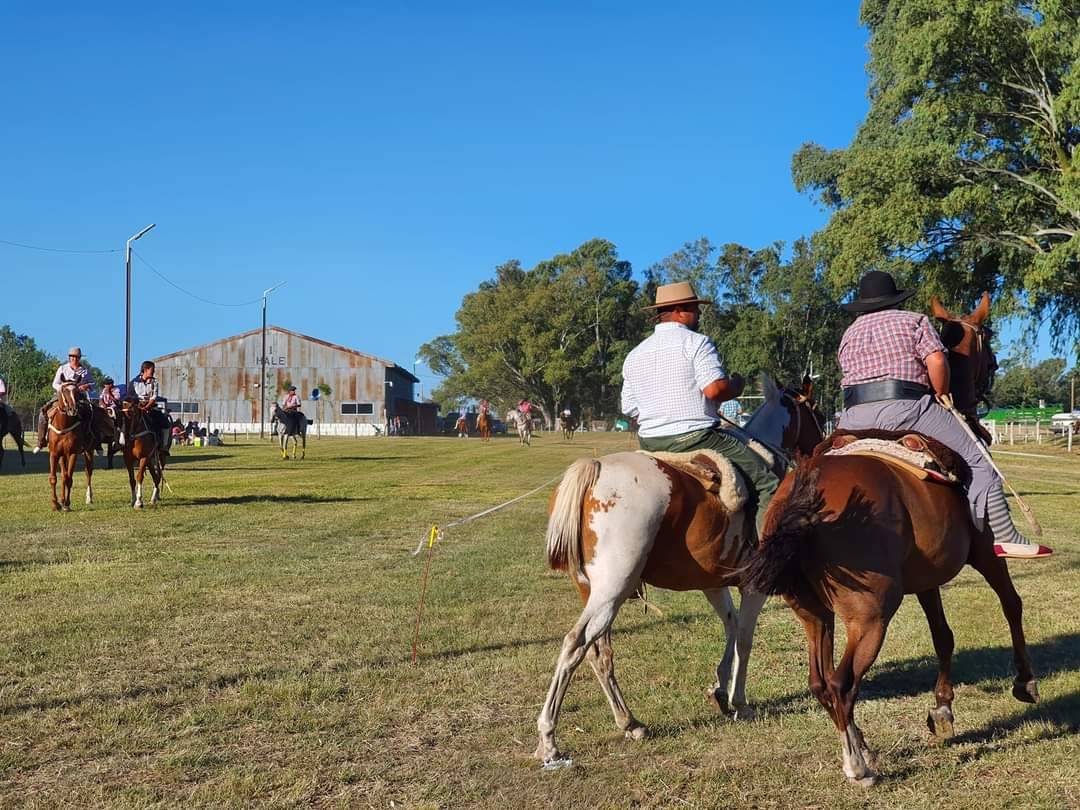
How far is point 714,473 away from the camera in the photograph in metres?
5.64

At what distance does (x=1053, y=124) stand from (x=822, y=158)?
1414 centimetres

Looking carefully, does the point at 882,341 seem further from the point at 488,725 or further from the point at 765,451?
the point at 488,725

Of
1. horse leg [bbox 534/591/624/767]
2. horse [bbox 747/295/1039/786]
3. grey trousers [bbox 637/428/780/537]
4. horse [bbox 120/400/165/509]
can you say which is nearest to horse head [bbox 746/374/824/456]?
grey trousers [bbox 637/428/780/537]

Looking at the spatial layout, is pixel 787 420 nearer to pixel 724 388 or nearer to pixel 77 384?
pixel 724 388

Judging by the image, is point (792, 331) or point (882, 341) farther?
point (792, 331)

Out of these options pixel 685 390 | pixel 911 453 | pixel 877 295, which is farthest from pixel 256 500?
pixel 911 453

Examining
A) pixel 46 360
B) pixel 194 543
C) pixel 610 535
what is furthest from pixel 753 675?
pixel 46 360

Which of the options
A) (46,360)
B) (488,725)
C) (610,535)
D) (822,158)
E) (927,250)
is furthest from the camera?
(46,360)

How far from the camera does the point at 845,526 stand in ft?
16.0

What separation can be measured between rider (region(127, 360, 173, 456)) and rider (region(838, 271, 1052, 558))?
1435cm

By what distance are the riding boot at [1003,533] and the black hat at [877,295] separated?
1269mm

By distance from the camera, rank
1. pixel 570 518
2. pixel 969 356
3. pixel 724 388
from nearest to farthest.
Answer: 1. pixel 570 518
2. pixel 724 388
3. pixel 969 356

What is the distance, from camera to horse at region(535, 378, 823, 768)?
5234mm

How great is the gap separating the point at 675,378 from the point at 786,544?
4.88 ft
